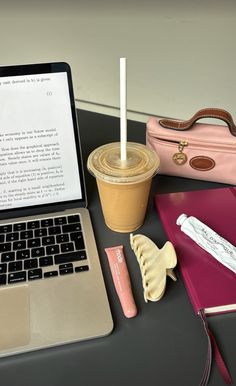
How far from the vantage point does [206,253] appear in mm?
488

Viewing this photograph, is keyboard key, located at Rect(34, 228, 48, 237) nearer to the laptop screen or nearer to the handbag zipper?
the laptop screen

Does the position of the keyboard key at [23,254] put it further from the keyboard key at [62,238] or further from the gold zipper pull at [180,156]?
the gold zipper pull at [180,156]

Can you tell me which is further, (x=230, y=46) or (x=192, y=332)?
(x=230, y=46)

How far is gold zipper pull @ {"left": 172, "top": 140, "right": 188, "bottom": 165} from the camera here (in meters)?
0.62

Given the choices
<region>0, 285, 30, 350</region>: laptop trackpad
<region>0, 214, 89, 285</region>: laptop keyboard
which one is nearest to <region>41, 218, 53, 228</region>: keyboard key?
<region>0, 214, 89, 285</region>: laptop keyboard

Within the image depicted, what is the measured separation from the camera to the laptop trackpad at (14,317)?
0.40 m

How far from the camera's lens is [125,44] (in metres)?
0.92

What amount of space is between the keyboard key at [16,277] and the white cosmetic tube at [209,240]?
23 cm

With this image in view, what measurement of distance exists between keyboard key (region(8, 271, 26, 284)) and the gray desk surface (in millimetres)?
100

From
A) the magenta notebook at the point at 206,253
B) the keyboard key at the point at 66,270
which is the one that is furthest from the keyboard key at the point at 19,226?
the magenta notebook at the point at 206,253

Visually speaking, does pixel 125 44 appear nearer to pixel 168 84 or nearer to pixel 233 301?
pixel 168 84

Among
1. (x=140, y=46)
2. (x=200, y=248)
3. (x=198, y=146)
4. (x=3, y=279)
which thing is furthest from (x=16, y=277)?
(x=140, y=46)

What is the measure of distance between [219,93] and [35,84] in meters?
0.61

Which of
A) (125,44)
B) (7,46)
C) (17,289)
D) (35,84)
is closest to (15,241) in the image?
(17,289)
